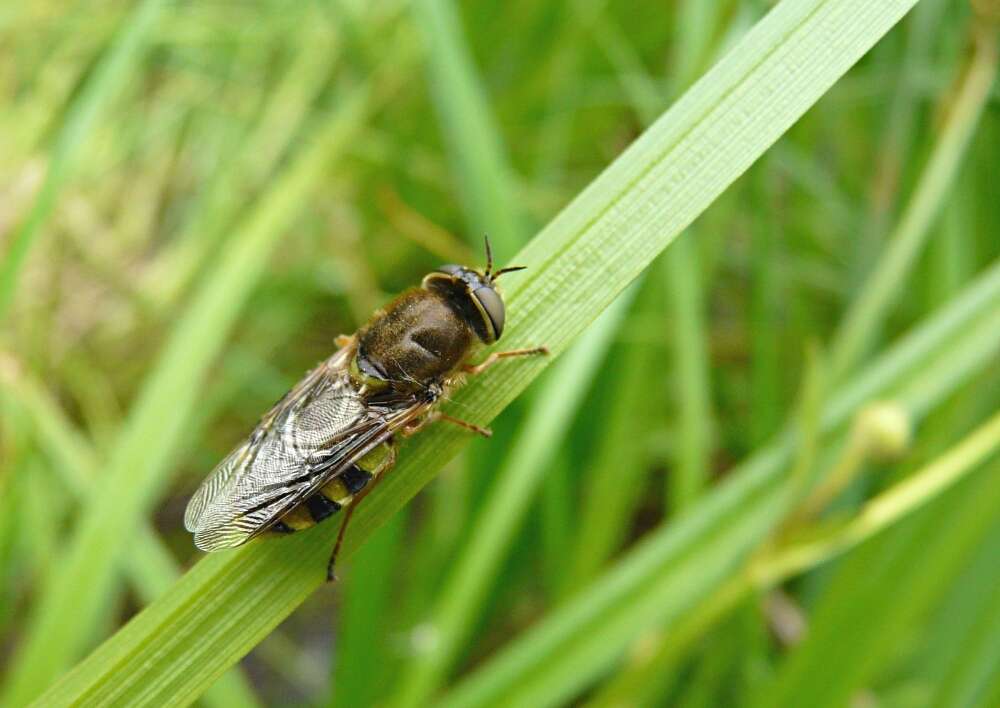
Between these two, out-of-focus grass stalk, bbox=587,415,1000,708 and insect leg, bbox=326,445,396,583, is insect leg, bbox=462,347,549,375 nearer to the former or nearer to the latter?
insect leg, bbox=326,445,396,583

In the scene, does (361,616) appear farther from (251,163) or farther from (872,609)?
(251,163)

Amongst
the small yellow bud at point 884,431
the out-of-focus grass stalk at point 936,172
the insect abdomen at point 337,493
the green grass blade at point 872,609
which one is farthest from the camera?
the out-of-focus grass stalk at point 936,172

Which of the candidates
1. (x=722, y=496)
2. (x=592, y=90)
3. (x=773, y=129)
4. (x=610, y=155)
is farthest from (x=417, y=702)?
(x=592, y=90)

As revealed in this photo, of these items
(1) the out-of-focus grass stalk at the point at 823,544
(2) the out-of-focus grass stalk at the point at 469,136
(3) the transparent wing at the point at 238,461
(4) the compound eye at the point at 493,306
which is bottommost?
(1) the out-of-focus grass stalk at the point at 823,544

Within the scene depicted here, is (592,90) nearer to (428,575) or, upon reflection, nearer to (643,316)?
(643,316)

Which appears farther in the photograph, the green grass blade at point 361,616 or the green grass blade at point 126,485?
the green grass blade at point 361,616

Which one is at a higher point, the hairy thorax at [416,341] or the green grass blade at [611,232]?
the hairy thorax at [416,341]

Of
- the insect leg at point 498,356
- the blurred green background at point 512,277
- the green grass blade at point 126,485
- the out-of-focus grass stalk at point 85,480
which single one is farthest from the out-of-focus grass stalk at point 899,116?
the out-of-focus grass stalk at point 85,480

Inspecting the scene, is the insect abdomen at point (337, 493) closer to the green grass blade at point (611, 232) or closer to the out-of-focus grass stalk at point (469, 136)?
the green grass blade at point (611, 232)
